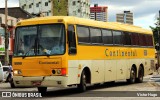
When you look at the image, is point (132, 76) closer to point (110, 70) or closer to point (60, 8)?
point (110, 70)

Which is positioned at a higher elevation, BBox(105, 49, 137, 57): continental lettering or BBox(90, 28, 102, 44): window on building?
BBox(90, 28, 102, 44): window on building

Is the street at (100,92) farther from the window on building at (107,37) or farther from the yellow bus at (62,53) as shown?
the window on building at (107,37)

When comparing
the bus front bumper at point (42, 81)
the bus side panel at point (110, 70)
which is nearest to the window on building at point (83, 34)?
the bus front bumper at point (42, 81)

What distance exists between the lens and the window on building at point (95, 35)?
71.0 feet


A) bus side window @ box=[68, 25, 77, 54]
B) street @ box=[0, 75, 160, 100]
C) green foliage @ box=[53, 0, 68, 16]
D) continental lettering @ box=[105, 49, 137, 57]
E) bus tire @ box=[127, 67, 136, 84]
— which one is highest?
green foliage @ box=[53, 0, 68, 16]

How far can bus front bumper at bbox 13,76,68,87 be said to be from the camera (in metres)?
18.3

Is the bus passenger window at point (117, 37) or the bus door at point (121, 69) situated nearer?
the bus passenger window at point (117, 37)

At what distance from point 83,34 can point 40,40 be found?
251 centimetres

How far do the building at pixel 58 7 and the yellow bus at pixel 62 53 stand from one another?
3855 inches

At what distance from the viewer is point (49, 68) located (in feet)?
60.7

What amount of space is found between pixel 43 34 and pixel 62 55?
4.08 ft

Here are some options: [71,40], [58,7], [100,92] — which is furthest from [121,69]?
[58,7]

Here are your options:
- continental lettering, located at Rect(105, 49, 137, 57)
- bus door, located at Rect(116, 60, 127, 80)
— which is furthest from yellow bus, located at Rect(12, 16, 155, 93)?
bus door, located at Rect(116, 60, 127, 80)

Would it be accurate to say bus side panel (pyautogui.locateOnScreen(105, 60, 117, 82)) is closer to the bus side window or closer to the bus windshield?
the bus side window
